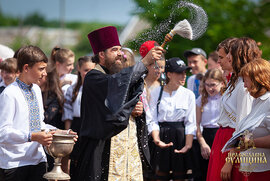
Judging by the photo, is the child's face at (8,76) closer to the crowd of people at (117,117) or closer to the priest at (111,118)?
the crowd of people at (117,117)

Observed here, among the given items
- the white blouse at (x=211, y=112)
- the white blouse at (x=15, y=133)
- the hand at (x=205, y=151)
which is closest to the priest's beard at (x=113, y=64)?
the white blouse at (x=15, y=133)

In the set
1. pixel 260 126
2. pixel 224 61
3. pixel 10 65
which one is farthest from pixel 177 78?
pixel 260 126

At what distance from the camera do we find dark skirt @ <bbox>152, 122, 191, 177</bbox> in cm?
632

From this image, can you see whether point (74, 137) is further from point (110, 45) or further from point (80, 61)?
point (80, 61)

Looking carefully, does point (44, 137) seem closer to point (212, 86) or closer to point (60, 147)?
point (60, 147)

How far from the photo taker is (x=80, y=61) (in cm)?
702

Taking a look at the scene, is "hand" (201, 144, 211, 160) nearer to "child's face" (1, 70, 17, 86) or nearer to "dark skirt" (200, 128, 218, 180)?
"dark skirt" (200, 128, 218, 180)

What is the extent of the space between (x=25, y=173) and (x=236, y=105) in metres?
2.27

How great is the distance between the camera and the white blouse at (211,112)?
6492 mm

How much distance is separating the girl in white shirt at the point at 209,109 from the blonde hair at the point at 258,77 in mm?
2396

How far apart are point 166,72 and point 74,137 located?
2646 millimetres

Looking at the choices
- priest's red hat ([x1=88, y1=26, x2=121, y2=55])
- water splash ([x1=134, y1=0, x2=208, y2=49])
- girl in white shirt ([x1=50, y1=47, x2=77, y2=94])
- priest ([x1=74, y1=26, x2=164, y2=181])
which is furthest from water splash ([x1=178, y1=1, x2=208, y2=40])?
girl in white shirt ([x1=50, y1=47, x2=77, y2=94])

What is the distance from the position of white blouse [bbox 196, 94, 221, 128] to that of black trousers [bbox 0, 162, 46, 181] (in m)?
2.81

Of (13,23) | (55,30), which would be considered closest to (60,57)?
(55,30)
